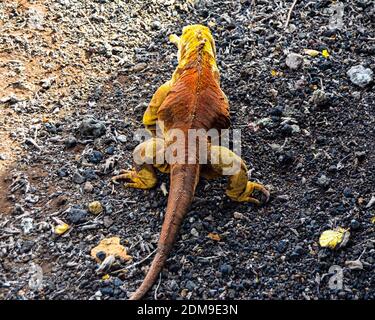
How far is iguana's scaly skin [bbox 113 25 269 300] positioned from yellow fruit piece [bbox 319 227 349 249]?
730 mm

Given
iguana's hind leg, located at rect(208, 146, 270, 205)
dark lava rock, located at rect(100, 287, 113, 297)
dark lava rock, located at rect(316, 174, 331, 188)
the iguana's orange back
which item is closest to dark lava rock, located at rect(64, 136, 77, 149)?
the iguana's orange back

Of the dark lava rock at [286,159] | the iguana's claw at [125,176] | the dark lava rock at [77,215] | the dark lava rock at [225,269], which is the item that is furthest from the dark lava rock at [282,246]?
the dark lava rock at [77,215]

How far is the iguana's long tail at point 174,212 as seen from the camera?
4.88 m

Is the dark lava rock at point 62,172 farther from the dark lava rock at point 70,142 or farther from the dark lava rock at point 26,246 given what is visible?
A: the dark lava rock at point 26,246

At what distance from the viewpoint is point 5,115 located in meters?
6.61

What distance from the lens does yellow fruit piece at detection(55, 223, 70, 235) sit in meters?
5.42

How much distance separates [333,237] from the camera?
5.18 metres

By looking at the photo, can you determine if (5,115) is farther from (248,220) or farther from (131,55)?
(248,220)

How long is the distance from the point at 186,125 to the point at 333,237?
1733 millimetres

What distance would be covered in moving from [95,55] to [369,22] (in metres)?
3.61

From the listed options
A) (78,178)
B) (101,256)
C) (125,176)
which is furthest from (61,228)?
(125,176)

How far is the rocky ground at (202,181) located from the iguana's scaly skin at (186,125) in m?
0.18

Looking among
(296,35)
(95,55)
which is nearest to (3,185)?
(95,55)

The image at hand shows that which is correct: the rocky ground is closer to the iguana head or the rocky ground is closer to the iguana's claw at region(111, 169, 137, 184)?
the iguana's claw at region(111, 169, 137, 184)
